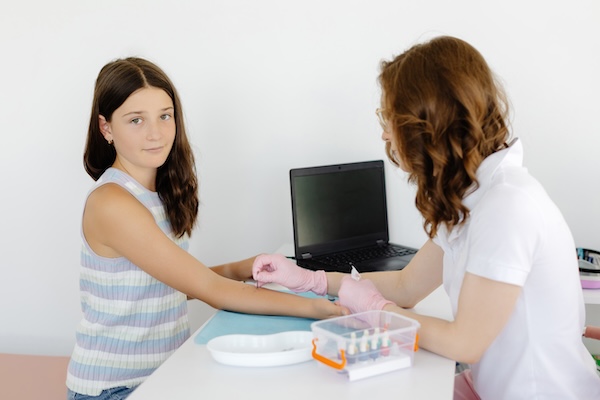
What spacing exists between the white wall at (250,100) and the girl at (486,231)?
87cm

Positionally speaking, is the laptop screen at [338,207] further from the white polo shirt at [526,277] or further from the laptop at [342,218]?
the white polo shirt at [526,277]

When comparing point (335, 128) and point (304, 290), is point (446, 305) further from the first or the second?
point (335, 128)

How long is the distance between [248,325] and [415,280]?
374 millimetres

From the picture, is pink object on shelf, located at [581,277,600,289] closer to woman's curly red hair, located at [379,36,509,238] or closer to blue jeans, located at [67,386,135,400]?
woman's curly red hair, located at [379,36,509,238]

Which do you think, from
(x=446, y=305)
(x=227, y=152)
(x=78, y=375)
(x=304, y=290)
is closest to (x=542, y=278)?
(x=446, y=305)

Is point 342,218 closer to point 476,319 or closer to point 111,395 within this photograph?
point 111,395

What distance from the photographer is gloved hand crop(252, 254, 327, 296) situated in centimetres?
148

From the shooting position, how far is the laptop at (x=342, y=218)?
1.98 m

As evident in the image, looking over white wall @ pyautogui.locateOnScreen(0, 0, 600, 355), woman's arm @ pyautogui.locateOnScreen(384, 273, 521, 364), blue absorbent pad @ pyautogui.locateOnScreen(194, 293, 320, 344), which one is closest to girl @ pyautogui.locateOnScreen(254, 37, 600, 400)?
woman's arm @ pyautogui.locateOnScreen(384, 273, 521, 364)

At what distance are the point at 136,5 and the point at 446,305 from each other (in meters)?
1.37

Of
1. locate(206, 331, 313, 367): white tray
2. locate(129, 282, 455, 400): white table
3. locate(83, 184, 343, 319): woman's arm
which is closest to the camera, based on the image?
locate(129, 282, 455, 400): white table

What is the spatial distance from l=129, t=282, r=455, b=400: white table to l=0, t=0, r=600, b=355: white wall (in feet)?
3.59

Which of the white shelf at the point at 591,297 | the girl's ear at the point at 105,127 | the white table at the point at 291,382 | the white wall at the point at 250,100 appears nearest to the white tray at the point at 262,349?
the white table at the point at 291,382

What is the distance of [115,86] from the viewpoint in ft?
5.16
